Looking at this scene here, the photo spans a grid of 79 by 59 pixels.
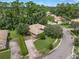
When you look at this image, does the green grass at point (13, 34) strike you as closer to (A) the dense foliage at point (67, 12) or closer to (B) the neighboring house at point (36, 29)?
(B) the neighboring house at point (36, 29)

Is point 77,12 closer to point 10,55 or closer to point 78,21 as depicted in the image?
point 78,21

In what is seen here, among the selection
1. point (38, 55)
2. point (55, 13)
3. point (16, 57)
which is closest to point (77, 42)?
point (38, 55)

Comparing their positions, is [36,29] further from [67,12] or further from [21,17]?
[67,12]

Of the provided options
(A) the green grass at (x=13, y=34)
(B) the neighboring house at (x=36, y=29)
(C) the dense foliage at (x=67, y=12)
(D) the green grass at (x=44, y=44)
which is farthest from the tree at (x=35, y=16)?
(D) the green grass at (x=44, y=44)

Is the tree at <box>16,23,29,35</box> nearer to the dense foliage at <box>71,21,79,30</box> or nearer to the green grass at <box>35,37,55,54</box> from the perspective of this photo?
the green grass at <box>35,37,55,54</box>

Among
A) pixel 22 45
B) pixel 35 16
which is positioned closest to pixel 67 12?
pixel 35 16
